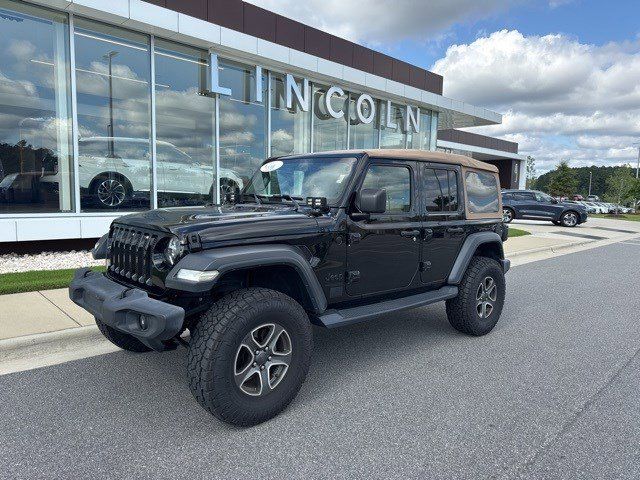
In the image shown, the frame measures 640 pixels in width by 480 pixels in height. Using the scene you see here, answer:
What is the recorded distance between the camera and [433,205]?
178 inches

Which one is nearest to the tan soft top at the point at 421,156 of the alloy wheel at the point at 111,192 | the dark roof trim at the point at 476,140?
the alloy wheel at the point at 111,192

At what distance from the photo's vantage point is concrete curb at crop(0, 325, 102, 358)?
13.6 ft

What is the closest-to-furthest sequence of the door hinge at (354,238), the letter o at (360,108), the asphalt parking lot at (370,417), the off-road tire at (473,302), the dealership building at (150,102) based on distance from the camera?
the asphalt parking lot at (370,417) < the door hinge at (354,238) < the off-road tire at (473,302) < the dealership building at (150,102) < the letter o at (360,108)

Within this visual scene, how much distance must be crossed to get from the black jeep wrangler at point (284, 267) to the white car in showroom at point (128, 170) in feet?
16.1

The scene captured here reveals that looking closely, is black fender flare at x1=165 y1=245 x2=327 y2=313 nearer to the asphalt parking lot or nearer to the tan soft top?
the asphalt parking lot

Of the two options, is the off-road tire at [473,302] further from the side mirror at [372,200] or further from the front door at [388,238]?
the side mirror at [372,200]

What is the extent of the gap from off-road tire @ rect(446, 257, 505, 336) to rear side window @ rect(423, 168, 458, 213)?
70 centimetres

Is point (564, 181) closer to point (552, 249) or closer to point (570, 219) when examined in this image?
point (570, 219)

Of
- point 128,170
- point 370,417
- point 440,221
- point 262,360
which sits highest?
point 128,170

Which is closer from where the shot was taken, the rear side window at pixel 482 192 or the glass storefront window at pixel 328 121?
the rear side window at pixel 482 192

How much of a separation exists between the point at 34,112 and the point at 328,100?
7369 millimetres

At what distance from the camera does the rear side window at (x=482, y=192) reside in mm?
5016

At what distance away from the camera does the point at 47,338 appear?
4.35m

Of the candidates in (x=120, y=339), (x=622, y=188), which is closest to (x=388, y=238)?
(x=120, y=339)
